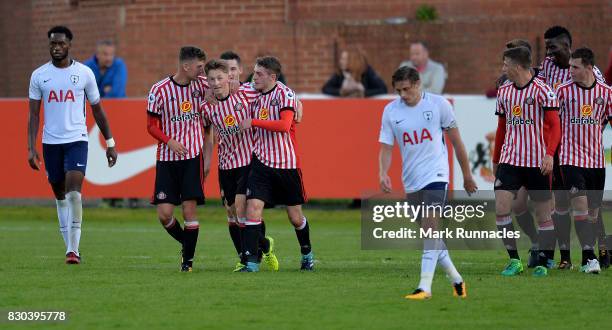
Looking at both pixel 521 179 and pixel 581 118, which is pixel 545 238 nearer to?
pixel 521 179

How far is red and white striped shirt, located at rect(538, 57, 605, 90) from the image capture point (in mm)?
13580

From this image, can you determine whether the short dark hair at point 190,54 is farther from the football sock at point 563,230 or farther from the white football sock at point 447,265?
the football sock at point 563,230

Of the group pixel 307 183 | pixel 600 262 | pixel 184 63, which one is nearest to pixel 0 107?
pixel 307 183

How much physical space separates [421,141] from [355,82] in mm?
11162

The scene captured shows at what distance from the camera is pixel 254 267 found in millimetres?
12969

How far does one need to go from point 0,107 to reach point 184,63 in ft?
29.4

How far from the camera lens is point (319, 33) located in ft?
84.4

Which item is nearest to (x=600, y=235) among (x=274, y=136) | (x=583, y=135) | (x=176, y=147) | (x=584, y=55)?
(x=583, y=135)

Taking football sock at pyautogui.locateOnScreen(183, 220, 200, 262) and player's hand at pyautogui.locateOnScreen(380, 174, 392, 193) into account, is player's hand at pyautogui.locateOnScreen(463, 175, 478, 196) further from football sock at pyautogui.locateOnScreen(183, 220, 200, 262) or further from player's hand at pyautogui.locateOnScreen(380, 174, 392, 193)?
football sock at pyautogui.locateOnScreen(183, 220, 200, 262)

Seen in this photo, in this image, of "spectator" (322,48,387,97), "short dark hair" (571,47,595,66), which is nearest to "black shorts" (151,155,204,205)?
"short dark hair" (571,47,595,66)

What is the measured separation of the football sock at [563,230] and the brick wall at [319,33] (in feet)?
39.0

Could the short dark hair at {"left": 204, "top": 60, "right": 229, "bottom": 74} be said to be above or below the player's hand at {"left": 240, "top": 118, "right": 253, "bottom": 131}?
above

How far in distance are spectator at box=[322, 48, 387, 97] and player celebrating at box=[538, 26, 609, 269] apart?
→ 8268mm

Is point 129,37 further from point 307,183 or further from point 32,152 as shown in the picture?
point 32,152
